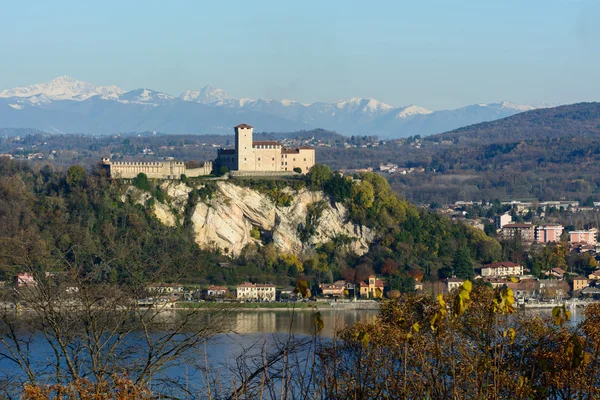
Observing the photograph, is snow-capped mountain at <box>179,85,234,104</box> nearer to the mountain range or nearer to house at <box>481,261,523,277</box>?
the mountain range

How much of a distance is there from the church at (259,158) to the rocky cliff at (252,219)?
0.73 meters

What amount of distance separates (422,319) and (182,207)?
58.3 feet

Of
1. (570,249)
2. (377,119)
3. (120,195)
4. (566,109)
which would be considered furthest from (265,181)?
(377,119)

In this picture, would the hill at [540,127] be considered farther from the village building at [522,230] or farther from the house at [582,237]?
the house at [582,237]

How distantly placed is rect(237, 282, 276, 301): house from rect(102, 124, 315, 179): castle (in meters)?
3.48

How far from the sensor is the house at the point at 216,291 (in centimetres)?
2093

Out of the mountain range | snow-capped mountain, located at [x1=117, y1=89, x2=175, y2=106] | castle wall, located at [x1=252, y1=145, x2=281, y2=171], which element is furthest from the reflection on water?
snow-capped mountain, located at [x1=117, y1=89, x2=175, y2=106]

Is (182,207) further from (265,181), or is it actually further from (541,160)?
(541,160)

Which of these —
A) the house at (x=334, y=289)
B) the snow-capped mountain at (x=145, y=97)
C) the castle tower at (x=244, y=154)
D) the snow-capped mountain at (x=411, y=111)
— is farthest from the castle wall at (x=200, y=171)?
the snow-capped mountain at (x=411, y=111)

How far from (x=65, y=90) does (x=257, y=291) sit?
487 feet

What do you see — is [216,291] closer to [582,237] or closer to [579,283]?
[579,283]

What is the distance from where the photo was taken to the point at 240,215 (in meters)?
24.7

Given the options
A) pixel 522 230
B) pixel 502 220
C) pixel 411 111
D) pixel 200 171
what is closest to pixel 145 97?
pixel 411 111

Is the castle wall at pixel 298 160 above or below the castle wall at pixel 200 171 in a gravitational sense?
above
